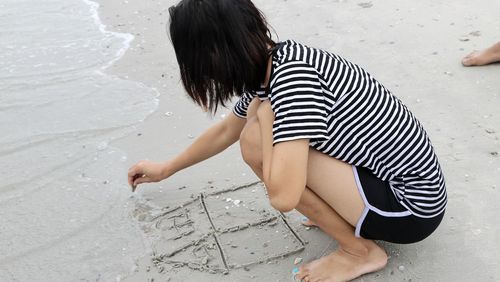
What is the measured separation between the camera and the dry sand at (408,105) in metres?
2.04

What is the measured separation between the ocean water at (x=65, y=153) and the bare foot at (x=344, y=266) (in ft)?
2.16

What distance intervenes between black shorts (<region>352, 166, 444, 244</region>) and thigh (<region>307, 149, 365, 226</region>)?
20 mm

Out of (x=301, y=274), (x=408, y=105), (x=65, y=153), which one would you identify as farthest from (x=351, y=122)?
(x=65, y=153)

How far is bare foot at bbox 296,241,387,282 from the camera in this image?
1.92 m

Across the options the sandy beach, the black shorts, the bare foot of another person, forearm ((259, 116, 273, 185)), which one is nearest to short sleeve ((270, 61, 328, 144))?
forearm ((259, 116, 273, 185))

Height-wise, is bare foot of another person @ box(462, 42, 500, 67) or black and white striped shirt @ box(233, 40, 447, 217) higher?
black and white striped shirt @ box(233, 40, 447, 217)

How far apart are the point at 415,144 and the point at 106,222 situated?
1285 mm

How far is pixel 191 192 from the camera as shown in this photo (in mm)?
2498

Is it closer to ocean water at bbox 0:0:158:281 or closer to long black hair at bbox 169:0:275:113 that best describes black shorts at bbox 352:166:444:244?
long black hair at bbox 169:0:275:113

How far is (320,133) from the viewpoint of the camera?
1.56 meters

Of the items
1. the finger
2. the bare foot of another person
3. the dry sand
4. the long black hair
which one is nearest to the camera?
the long black hair

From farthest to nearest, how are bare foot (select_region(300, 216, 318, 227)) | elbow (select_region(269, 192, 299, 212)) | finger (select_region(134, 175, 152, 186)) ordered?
finger (select_region(134, 175, 152, 186)) → bare foot (select_region(300, 216, 318, 227)) → elbow (select_region(269, 192, 299, 212))

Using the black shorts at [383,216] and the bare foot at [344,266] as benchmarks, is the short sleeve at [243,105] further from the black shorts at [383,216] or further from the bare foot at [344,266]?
the bare foot at [344,266]

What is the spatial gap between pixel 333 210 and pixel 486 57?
1.86m
